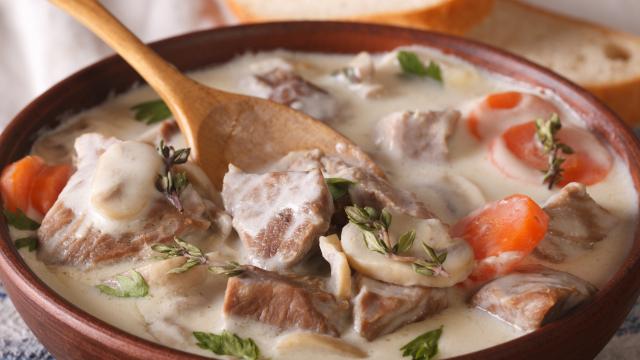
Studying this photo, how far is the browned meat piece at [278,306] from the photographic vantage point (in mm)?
2428

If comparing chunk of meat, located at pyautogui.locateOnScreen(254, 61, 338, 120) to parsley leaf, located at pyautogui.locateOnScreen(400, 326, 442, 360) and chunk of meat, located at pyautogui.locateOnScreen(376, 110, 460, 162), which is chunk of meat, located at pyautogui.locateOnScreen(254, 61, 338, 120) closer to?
chunk of meat, located at pyautogui.locateOnScreen(376, 110, 460, 162)

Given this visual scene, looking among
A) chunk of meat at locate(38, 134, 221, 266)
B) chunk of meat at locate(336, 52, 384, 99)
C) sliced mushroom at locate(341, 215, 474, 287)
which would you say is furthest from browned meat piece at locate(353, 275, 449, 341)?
chunk of meat at locate(336, 52, 384, 99)

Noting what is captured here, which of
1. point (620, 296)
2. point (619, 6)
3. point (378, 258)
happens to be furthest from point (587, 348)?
point (619, 6)

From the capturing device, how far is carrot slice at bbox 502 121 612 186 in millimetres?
3168

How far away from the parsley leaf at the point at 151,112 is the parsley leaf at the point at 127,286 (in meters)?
0.97

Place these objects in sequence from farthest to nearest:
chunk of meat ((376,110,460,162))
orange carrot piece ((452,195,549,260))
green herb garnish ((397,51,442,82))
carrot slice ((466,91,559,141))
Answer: green herb garnish ((397,51,442,82)) → carrot slice ((466,91,559,141)) → chunk of meat ((376,110,460,162)) → orange carrot piece ((452,195,549,260))

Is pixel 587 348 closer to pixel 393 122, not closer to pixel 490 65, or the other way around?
pixel 393 122

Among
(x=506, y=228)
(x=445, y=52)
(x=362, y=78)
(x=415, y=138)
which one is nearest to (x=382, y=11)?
(x=445, y=52)

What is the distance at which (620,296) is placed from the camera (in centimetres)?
250

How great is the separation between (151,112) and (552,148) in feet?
4.69

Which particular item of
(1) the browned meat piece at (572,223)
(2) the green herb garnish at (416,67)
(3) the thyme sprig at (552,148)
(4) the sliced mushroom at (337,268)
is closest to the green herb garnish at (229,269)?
Answer: (4) the sliced mushroom at (337,268)

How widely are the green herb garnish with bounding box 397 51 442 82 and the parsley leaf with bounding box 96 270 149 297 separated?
1524 millimetres

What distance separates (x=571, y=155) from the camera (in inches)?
126

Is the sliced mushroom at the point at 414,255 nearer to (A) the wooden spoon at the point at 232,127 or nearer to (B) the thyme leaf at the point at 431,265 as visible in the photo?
(B) the thyme leaf at the point at 431,265
